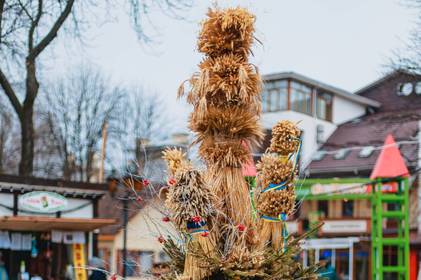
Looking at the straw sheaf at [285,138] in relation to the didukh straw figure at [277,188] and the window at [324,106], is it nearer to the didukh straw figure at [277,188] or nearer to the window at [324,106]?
the didukh straw figure at [277,188]

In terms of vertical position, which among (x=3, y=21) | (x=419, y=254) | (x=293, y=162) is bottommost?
(x=419, y=254)

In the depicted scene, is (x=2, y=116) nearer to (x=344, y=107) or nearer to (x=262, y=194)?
(x=344, y=107)

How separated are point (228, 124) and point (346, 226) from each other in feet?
99.2

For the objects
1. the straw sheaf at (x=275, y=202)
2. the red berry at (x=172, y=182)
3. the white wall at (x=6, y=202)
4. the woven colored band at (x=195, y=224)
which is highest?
the red berry at (x=172, y=182)

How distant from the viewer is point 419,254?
32.9 meters

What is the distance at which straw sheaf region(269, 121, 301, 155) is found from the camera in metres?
5.83

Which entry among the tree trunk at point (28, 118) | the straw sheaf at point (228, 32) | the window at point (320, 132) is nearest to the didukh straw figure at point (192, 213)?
the straw sheaf at point (228, 32)

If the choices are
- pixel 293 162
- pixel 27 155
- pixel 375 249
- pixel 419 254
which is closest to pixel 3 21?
pixel 27 155

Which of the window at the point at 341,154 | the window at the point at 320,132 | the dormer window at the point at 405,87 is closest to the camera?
the dormer window at the point at 405,87

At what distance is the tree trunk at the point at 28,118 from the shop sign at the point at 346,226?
18.3 m

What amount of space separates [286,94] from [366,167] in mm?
5616

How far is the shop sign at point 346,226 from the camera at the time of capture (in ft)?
114

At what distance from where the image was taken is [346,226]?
35.1 m

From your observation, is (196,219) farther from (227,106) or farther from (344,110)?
(344,110)
